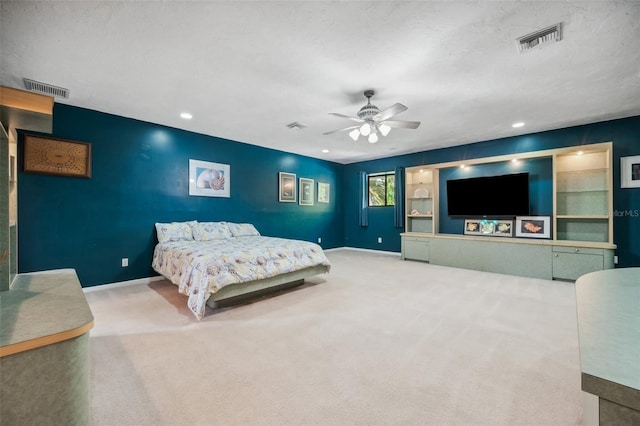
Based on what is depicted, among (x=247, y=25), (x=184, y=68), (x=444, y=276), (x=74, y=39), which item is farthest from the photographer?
(x=444, y=276)

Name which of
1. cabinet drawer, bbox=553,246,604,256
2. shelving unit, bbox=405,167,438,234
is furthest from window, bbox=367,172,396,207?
cabinet drawer, bbox=553,246,604,256

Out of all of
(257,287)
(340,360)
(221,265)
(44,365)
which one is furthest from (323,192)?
(44,365)

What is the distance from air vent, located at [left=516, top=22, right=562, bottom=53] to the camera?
2.14m

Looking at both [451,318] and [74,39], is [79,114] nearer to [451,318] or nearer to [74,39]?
[74,39]

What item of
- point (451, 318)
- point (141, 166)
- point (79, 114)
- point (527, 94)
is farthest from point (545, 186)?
point (79, 114)

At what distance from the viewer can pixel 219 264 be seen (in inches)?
118

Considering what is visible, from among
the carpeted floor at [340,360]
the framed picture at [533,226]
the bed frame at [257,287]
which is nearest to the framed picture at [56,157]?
the carpeted floor at [340,360]

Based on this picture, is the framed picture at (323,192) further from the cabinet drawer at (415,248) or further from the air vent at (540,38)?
the air vent at (540,38)

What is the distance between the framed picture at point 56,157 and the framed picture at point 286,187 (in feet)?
11.1

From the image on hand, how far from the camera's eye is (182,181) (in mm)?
4762

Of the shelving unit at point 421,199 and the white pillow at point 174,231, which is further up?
the shelving unit at point 421,199

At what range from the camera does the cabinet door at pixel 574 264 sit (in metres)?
4.01

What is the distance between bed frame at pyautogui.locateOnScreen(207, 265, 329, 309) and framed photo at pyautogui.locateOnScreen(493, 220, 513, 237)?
350 cm

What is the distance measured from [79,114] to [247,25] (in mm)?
3199
